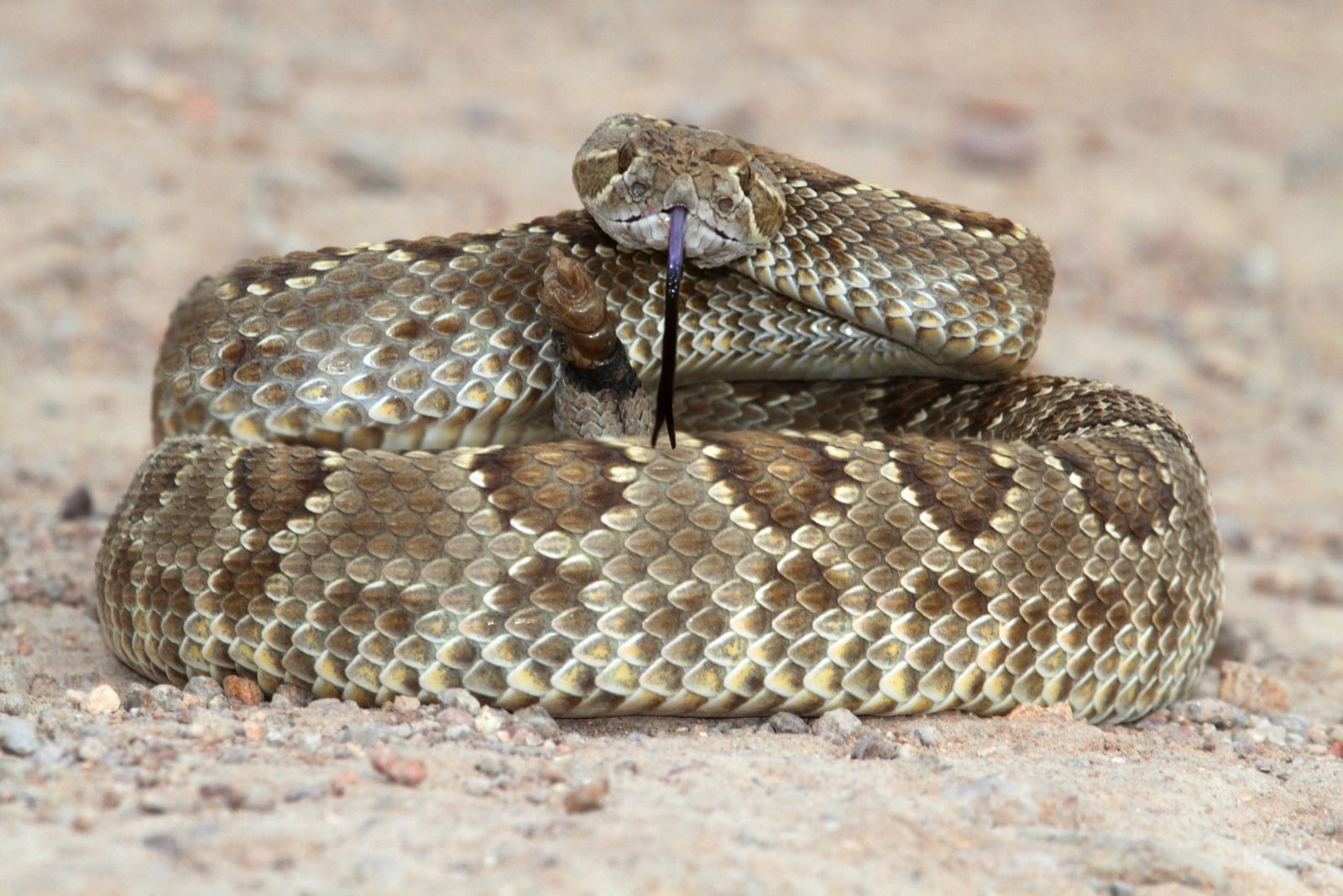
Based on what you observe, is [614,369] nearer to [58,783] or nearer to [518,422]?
[518,422]

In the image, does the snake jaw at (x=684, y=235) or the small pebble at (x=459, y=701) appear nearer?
the small pebble at (x=459, y=701)

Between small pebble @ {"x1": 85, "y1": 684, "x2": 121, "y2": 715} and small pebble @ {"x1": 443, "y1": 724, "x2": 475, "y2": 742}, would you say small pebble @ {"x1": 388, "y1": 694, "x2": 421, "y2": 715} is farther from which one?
small pebble @ {"x1": 85, "y1": 684, "x2": 121, "y2": 715}

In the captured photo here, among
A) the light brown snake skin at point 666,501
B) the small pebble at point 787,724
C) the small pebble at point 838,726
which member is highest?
the light brown snake skin at point 666,501

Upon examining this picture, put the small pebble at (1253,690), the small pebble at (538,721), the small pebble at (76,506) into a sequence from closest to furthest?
the small pebble at (538,721), the small pebble at (1253,690), the small pebble at (76,506)

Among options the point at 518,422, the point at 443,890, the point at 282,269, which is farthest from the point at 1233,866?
the point at 282,269

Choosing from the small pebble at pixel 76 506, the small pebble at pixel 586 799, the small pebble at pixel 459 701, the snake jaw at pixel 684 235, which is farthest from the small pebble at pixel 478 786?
the small pebble at pixel 76 506

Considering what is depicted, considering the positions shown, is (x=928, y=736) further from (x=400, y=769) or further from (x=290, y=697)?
(x=290, y=697)

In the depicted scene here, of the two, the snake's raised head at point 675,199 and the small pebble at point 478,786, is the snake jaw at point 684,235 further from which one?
the small pebble at point 478,786

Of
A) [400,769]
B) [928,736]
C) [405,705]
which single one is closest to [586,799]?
[400,769]
